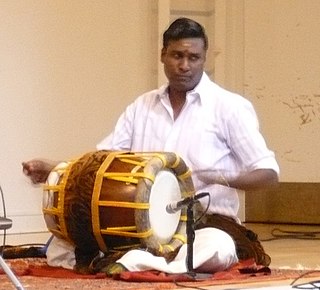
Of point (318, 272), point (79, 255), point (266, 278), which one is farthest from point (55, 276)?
point (318, 272)

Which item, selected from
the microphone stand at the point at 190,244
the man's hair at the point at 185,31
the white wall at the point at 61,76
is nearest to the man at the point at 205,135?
the man's hair at the point at 185,31

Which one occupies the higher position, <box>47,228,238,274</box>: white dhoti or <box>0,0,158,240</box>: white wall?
<box>0,0,158,240</box>: white wall

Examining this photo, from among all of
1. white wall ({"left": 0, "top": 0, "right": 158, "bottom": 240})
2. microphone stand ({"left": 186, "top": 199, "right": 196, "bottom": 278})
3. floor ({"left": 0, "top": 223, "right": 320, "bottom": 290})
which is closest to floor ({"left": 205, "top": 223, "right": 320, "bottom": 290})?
floor ({"left": 0, "top": 223, "right": 320, "bottom": 290})

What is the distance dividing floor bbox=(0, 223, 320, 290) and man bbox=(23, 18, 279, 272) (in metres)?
0.40

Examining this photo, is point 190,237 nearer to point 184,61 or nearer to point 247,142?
point 247,142

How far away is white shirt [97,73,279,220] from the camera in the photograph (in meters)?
3.40

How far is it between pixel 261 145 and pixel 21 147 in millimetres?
2527

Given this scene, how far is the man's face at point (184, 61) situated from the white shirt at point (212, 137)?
0.21 feet

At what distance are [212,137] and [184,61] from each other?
0.30 metres

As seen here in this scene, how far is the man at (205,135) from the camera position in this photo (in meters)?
3.39

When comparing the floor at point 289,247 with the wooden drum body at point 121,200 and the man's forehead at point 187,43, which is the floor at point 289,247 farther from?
the man's forehead at point 187,43

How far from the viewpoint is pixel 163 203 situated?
3.16m

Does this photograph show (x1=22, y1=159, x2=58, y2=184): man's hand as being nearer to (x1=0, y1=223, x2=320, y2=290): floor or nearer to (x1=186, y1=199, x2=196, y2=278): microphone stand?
(x1=186, y1=199, x2=196, y2=278): microphone stand

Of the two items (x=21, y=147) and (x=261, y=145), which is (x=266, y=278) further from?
(x=21, y=147)
